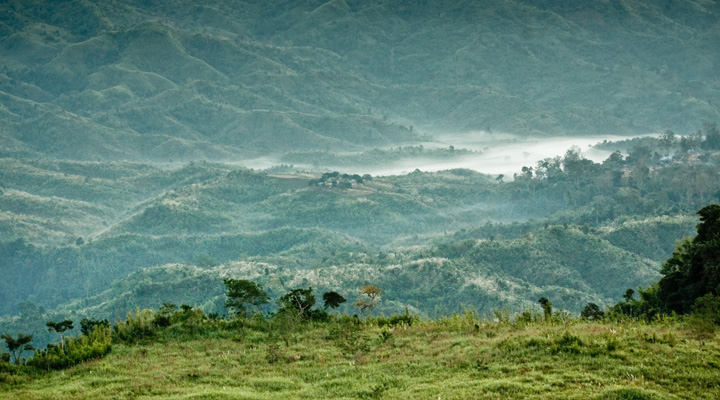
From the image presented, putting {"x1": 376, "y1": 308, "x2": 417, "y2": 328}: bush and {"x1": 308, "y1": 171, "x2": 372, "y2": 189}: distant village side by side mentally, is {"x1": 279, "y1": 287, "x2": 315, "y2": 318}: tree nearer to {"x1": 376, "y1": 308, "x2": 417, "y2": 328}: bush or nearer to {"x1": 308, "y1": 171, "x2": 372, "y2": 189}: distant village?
{"x1": 376, "y1": 308, "x2": 417, "y2": 328}: bush

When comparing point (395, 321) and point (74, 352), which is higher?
point (74, 352)

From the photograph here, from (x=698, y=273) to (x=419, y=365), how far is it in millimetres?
12303

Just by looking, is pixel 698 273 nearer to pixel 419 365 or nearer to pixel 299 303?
pixel 419 365

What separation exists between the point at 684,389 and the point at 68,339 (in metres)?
15.8

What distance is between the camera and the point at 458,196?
166250 millimetres

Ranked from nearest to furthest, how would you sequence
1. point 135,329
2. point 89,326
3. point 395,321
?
point 135,329, point 395,321, point 89,326

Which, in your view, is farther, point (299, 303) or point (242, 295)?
point (242, 295)

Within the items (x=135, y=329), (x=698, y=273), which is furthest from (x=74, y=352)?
(x=698, y=273)

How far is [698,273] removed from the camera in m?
25.2

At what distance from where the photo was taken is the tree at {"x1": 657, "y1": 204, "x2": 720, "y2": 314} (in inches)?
933

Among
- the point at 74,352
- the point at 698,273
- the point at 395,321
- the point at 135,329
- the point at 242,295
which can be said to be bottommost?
the point at 395,321

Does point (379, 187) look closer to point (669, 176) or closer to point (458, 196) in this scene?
point (458, 196)

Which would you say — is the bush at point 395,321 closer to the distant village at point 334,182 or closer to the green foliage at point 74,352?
the green foliage at point 74,352

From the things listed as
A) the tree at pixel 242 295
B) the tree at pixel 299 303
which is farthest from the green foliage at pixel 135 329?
the tree at pixel 299 303
